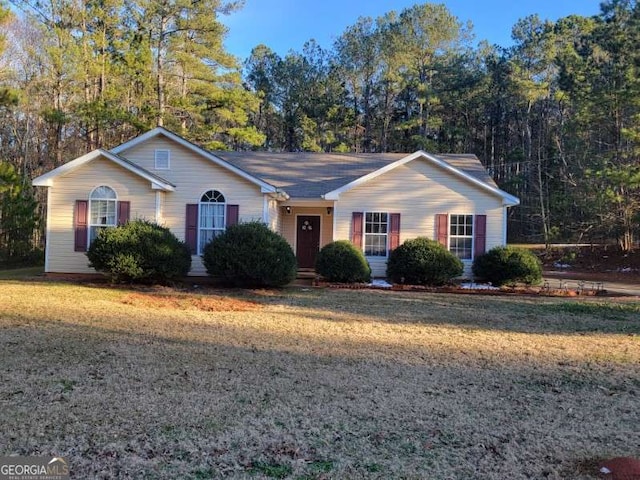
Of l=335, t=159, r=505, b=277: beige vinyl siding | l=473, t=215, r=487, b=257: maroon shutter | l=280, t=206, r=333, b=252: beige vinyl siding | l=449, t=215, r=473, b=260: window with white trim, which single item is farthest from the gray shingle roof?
l=449, t=215, r=473, b=260: window with white trim

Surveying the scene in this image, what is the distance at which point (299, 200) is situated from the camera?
17234 mm

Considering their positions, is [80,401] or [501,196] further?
[501,196]

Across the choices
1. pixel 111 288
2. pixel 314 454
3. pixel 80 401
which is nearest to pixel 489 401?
pixel 314 454

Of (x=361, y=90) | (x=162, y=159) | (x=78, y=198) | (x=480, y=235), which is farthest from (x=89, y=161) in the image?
(x=361, y=90)

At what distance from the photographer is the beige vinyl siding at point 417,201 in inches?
645

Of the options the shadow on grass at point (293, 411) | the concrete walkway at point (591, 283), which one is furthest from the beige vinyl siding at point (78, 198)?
the concrete walkway at point (591, 283)

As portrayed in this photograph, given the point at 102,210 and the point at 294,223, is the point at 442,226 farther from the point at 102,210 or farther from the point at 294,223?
the point at 102,210

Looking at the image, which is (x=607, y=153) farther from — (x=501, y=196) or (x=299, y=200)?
(x=299, y=200)

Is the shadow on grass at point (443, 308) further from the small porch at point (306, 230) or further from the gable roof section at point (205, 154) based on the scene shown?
the small porch at point (306, 230)

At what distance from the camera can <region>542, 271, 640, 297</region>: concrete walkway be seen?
1557cm

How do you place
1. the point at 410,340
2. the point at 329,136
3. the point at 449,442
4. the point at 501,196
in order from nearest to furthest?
the point at 449,442, the point at 410,340, the point at 501,196, the point at 329,136

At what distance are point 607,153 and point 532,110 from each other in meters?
17.8

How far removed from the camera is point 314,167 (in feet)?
66.9

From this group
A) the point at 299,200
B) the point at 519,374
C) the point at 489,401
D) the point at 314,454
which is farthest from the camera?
the point at 299,200
